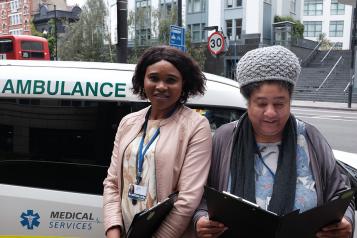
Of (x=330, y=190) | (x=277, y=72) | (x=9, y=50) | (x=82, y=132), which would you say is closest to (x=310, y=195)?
(x=330, y=190)

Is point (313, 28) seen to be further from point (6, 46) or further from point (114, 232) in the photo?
point (114, 232)

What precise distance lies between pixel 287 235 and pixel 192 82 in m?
0.80

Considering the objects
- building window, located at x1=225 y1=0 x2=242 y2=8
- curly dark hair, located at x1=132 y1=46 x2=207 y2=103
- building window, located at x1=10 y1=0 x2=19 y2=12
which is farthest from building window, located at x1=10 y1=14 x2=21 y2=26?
curly dark hair, located at x1=132 y1=46 x2=207 y2=103

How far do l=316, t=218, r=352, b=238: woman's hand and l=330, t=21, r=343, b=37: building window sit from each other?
65.9 metres

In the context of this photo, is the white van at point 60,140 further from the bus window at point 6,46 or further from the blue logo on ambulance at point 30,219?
the bus window at point 6,46

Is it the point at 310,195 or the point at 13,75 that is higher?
the point at 13,75

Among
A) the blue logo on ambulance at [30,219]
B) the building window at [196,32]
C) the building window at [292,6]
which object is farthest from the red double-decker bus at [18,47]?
the building window at [292,6]

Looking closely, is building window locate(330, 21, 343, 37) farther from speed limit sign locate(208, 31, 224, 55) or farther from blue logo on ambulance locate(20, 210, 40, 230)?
blue logo on ambulance locate(20, 210, 40, 230)

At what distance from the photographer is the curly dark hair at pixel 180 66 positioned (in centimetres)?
171

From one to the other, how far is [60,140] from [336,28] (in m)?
65.9

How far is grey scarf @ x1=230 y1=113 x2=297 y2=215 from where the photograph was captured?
1.47m

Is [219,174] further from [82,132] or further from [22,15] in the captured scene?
[22,15]

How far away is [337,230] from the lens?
56.4 inches

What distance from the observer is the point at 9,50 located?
20.7 metres
